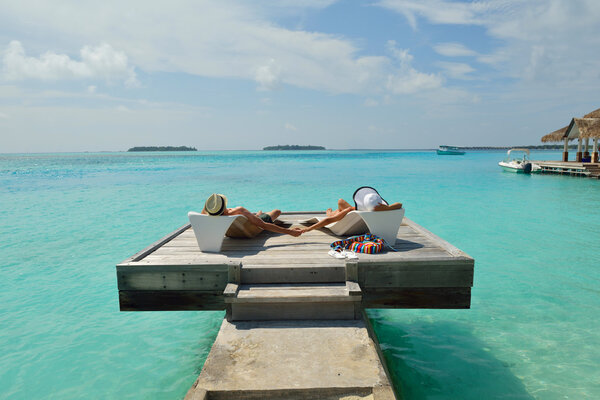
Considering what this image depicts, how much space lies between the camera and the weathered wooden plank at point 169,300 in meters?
4.06

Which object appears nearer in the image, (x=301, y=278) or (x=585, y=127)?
(x=301, y=278)

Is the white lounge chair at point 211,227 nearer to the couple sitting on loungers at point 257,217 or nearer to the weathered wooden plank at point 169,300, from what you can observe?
the couple sitting on loungers at point 257,217

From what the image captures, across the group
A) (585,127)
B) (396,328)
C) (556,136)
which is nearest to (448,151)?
(556,136)

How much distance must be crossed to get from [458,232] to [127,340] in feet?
34.2

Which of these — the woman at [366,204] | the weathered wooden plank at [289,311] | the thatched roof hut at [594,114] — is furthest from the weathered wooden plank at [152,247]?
the thatched roof hut at [594,114]

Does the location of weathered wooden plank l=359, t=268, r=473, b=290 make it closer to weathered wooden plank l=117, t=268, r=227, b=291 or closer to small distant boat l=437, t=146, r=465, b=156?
weathered wooden plank l=117, t=268, r=227, b=291

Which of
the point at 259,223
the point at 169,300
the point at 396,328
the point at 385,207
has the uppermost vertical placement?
the point at 385,207

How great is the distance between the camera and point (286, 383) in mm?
2650

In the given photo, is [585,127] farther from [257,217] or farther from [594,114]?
[257,217]

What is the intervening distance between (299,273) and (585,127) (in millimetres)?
34167

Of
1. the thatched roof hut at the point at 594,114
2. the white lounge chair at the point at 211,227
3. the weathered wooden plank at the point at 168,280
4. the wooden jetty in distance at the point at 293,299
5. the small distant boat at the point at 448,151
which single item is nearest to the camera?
the wooden jetty in distance at the point at 293,299

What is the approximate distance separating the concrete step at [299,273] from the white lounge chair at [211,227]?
2.58 ft

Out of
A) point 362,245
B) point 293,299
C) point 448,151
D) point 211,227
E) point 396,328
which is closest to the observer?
point 293,299

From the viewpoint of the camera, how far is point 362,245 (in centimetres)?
442
